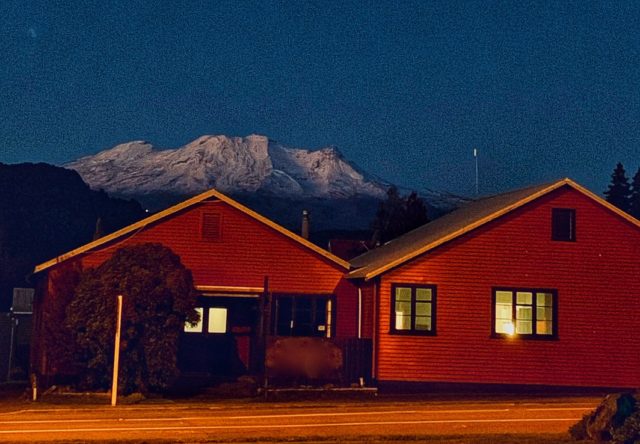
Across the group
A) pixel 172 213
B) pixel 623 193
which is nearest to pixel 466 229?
pixel 172 213

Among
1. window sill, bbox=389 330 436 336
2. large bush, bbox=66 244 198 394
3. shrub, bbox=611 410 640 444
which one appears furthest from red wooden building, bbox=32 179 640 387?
shrub, bbox=611 410 640 444

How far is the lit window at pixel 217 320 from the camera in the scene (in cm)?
3853

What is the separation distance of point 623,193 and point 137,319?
60.5m

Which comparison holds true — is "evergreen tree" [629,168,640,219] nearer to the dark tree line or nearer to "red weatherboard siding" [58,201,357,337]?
the dark tree line

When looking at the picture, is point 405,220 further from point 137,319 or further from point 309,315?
point 137,319

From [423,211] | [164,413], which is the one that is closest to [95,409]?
[164,413]

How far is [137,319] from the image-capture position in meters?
28.7

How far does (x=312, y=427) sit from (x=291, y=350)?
30.7 feet

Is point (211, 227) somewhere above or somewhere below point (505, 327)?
above

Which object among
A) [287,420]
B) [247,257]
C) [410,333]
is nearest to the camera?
[287,420]

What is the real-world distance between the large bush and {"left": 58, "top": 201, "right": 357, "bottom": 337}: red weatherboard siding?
210 inches

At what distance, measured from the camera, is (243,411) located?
25547 millimetres

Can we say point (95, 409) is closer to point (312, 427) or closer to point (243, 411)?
point (243, 411)

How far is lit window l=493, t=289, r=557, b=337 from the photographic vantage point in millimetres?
33062
